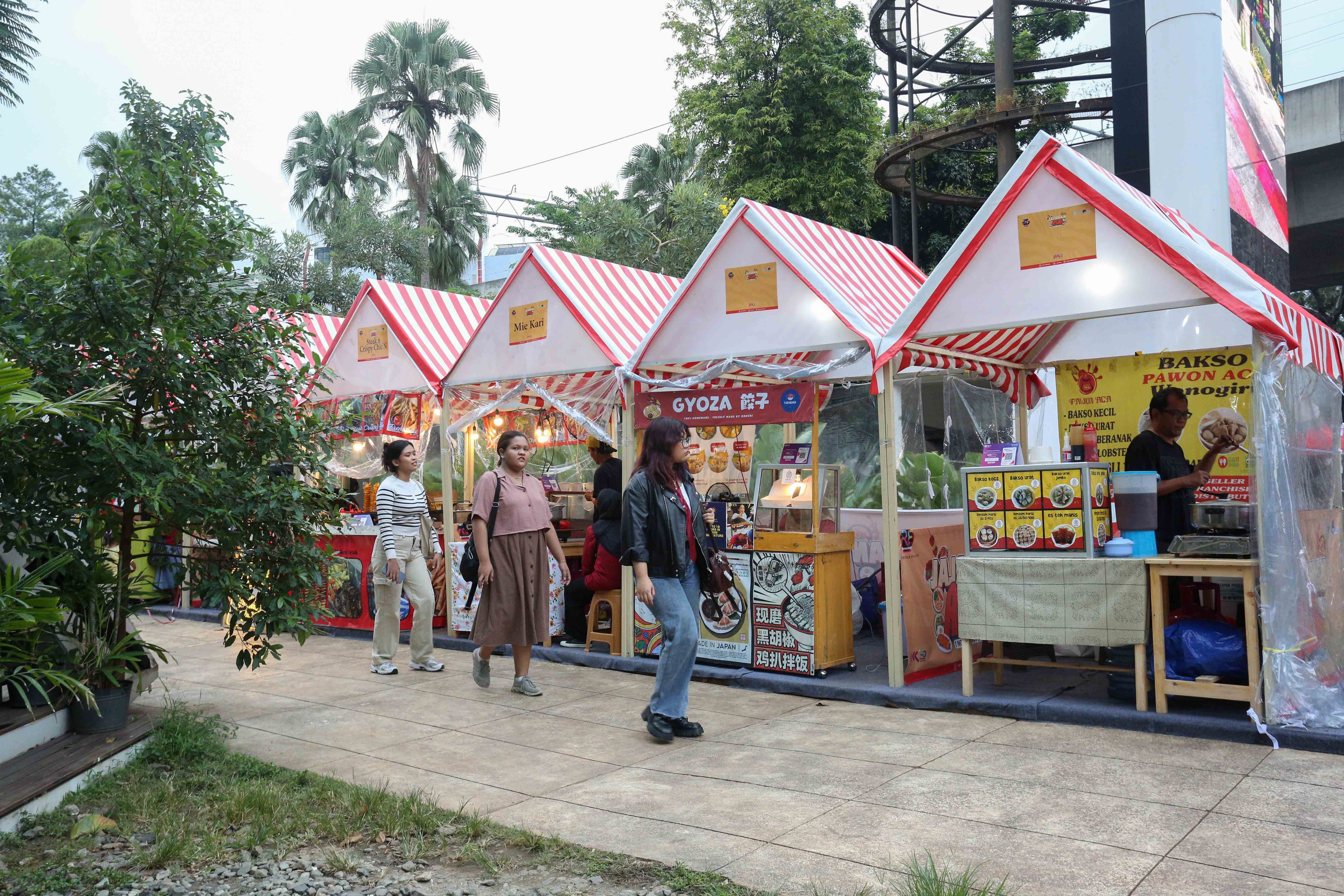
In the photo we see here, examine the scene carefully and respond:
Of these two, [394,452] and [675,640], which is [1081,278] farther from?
[394,452]

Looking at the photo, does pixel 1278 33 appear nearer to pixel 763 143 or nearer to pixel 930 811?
pixel 930 811

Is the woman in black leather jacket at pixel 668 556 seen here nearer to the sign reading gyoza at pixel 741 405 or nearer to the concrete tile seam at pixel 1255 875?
the sign reading gyoza at pixel 741 405

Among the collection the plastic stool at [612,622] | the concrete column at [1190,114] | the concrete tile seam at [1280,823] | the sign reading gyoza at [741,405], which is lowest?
the concrete tile seam at [1280,823]

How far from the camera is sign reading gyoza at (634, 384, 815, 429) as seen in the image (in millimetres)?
7062

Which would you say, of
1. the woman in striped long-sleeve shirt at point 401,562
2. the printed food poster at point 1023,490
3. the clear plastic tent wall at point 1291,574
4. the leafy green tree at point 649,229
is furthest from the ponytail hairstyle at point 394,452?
the leafy green tree at point 649,229

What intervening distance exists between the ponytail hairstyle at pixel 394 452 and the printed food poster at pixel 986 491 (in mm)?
4074

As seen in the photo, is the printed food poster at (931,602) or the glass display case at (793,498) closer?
the printed food poster at (931,602)

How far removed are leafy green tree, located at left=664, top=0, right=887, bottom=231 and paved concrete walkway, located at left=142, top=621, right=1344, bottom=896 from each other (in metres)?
17.8

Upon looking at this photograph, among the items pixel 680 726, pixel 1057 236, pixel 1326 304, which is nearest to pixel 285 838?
pixel 680 726

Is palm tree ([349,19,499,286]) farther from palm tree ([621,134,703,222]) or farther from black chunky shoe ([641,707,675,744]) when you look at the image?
black chunky shoe ([641,707,675,744])

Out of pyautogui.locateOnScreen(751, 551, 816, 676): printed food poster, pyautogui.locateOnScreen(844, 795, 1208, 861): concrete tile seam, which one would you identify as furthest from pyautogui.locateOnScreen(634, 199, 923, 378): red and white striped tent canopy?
pyautogui.locateOnScreen(844, 795, 1208, 861): concrete tile seam

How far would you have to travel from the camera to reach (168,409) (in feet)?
18.2

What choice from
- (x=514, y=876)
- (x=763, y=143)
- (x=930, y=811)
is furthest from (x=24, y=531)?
(x=763, y=143)

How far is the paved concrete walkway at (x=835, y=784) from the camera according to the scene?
12.2 ft
